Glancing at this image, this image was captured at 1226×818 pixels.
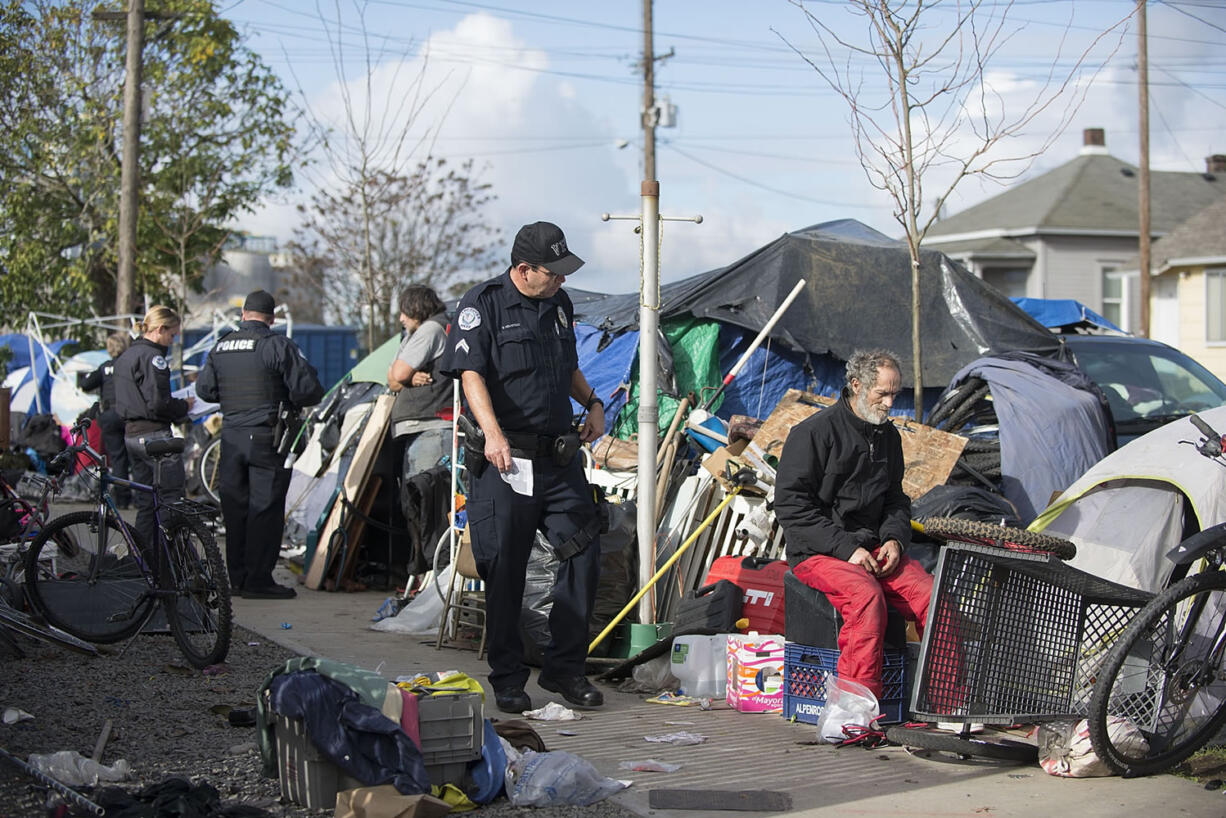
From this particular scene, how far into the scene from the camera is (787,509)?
5.42m

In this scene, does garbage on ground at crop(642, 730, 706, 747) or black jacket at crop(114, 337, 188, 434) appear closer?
garbage on ground at crop(642, 730, 706, 747)

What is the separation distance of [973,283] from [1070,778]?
7142mm

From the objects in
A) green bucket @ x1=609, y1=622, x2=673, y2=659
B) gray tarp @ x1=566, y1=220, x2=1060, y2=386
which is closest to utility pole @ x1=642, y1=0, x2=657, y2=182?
gray tarp @ x1=566, y1=220, x2=1060, y2=386

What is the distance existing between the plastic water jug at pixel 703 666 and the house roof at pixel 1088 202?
86.2 ft

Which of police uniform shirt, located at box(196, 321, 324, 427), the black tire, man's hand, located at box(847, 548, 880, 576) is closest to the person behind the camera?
the black tire

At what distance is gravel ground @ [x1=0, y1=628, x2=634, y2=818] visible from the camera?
4.22 metres

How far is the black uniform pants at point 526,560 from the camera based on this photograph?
5.57 m

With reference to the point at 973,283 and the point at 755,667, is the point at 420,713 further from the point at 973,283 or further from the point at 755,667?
the point at 973,283

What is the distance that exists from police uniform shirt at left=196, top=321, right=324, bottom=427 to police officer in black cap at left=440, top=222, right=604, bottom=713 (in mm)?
2994

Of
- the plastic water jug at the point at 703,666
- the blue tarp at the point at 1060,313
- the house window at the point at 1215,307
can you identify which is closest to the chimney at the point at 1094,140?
the house window at the point at 1215,307

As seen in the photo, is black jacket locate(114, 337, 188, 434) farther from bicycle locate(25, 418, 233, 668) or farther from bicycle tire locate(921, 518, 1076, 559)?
bicycle tire locate(921, 518, 1076, 559)

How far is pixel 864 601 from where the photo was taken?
505 cm

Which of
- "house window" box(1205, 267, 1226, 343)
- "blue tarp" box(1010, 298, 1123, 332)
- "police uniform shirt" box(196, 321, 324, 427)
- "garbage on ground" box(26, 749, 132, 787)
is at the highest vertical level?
"house window" box(1205, 267, 1226, 343)

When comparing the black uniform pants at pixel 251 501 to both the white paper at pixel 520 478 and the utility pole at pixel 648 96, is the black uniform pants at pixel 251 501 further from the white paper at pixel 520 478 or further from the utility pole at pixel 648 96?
the utility pole at pixel 648 96
